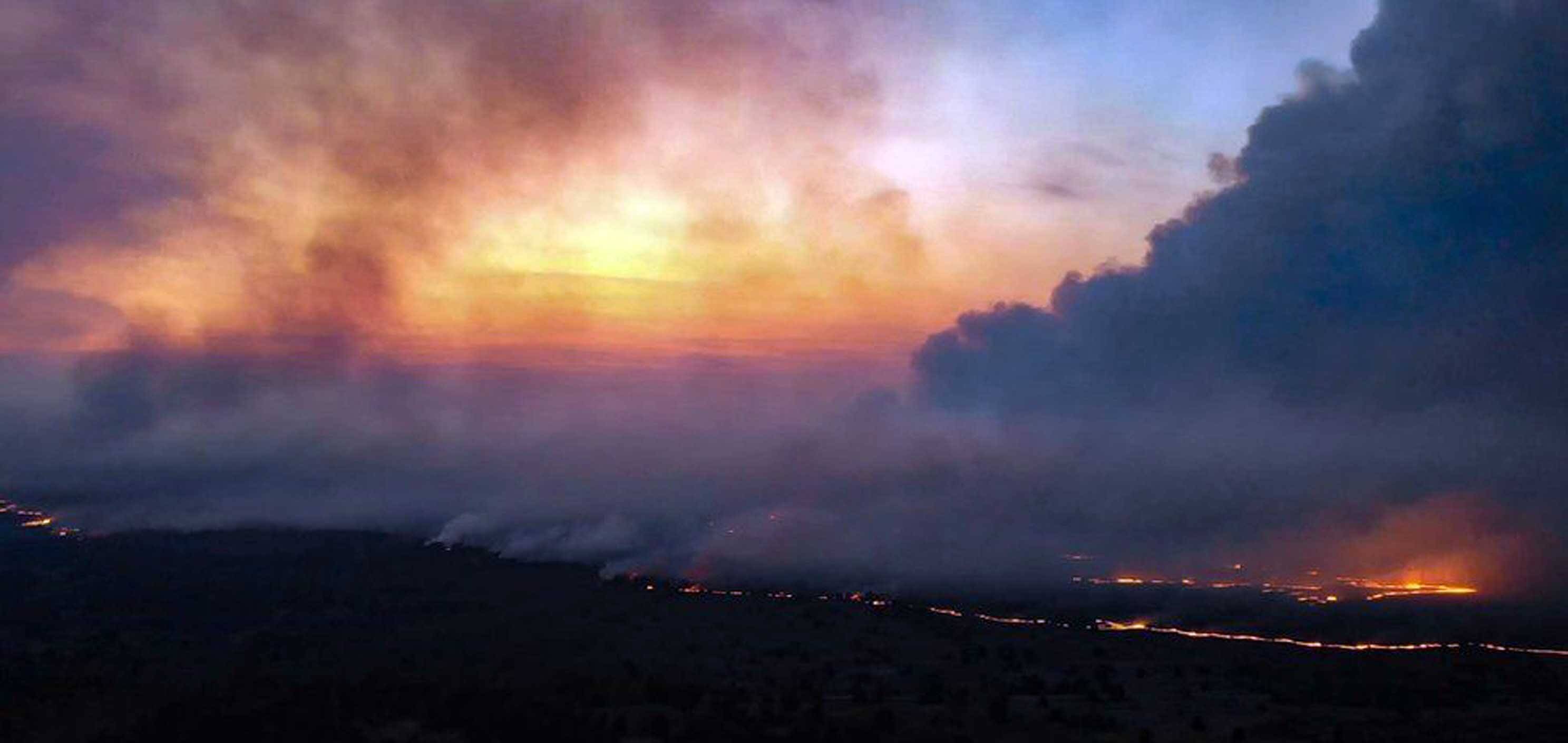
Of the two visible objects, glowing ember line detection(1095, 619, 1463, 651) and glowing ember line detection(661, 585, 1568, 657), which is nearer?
glowing ember line detection(661, 585, 1568, 657)

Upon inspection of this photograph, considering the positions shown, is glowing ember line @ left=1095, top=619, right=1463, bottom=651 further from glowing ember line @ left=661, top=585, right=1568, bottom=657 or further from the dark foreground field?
the dark foreground field

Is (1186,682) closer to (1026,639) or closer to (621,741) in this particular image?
(1026,639)

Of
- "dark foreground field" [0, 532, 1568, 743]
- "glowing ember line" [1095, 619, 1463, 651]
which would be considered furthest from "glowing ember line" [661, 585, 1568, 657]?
"dark foreground field" [0, 532, 1568, 743]

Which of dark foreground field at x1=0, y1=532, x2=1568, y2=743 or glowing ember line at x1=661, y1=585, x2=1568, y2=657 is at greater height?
glowing ember line at x1=661, y1=585, x2=1568, y2=657

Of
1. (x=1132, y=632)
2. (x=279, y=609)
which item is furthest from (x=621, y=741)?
(x=279, y=609)

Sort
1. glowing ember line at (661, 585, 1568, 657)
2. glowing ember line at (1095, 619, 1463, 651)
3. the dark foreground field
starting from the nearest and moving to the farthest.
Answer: the dark foreground field
glowing ember line at (661, 585, 1568, 657)
glowing ember line at (1095, 619, 1463, 651)

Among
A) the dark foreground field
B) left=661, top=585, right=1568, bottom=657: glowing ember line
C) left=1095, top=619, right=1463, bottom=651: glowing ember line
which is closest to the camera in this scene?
the dark foreground field

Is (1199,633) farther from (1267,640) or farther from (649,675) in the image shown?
(649,675)

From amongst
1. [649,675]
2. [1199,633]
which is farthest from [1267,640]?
[649,675]

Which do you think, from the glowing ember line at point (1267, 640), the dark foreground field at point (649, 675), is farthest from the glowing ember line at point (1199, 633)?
the dark foreground field at point (649, 675)
